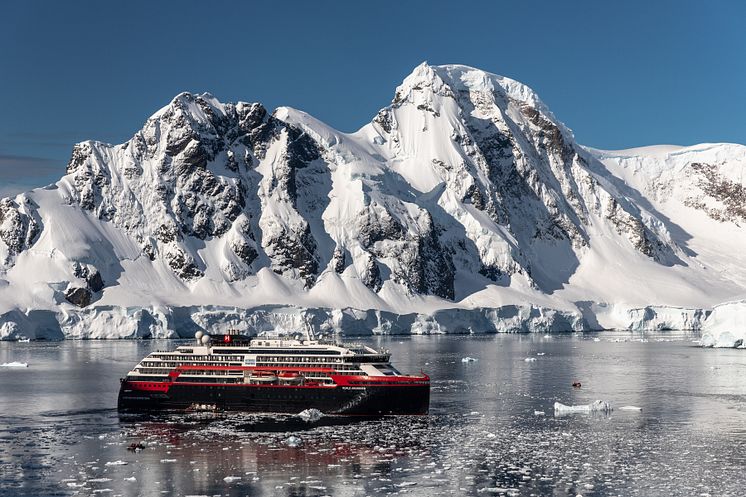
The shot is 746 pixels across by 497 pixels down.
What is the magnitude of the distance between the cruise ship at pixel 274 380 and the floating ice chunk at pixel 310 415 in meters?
1.98

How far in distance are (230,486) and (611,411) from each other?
4605 cm

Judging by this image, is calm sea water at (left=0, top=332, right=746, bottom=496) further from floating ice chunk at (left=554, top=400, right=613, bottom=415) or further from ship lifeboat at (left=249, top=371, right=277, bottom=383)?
ship lifeboat at (left=249, top=371, right=277, bottom=383)

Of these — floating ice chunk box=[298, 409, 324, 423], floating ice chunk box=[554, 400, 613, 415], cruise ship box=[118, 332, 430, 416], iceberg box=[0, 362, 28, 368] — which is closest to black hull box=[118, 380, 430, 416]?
cruise ship box=[118, 332, 430, 416]

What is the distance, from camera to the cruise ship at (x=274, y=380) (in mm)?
96812

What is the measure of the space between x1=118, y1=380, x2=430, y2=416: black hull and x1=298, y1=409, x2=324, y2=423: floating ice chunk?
1948mm

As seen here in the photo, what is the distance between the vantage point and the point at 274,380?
3907 inches

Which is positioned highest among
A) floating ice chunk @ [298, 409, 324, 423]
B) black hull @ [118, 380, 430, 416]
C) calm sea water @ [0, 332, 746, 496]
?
black hull @ [118, 380, 430, 416]

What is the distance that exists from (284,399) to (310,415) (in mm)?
4889

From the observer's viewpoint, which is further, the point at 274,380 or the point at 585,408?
the point at 274,380

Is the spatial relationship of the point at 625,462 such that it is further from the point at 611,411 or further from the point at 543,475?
the point at 611,411

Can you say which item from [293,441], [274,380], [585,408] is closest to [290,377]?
[274,380]

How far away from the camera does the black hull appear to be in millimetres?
96562

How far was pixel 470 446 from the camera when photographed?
7794 cm

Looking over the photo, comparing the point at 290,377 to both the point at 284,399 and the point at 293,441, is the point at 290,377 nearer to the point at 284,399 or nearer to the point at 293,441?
the point at 284,399
